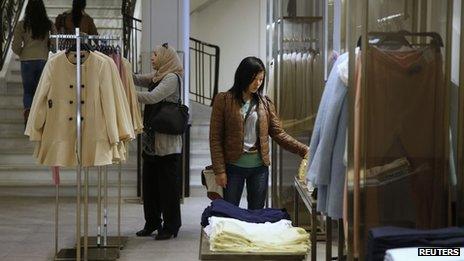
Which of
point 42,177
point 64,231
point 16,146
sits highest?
point 16,146

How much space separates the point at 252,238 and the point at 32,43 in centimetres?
589

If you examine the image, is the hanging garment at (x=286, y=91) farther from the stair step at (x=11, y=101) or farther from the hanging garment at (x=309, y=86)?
the stair step at (x=11, y=101)

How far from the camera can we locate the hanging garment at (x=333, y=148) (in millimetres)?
3088

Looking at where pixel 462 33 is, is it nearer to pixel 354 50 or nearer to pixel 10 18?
pixel 354 50

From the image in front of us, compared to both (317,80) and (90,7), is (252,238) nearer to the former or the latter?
(317,80)

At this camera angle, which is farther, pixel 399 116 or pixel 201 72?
pixel 201 72

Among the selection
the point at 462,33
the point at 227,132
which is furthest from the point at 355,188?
the point at 227,132

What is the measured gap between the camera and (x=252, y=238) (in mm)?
3113

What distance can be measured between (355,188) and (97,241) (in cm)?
325

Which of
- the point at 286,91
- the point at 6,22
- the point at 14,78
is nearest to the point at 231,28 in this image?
the point at 6,22

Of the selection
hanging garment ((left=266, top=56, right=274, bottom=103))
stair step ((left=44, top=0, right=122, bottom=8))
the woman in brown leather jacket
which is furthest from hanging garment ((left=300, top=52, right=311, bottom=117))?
stair step ((left=44, top=0, right=122, bottom=8))

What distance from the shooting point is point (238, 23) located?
42.3 feet

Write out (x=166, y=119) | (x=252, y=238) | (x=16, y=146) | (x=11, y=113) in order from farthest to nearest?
(x=11, y=113)
(x=16, y=146)
(x=166, y=119)
(x=252, y=238)

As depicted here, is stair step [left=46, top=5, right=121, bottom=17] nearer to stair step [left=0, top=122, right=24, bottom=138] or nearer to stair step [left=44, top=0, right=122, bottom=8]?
stair step [left=44, top=0, right=122, bottom=8]
